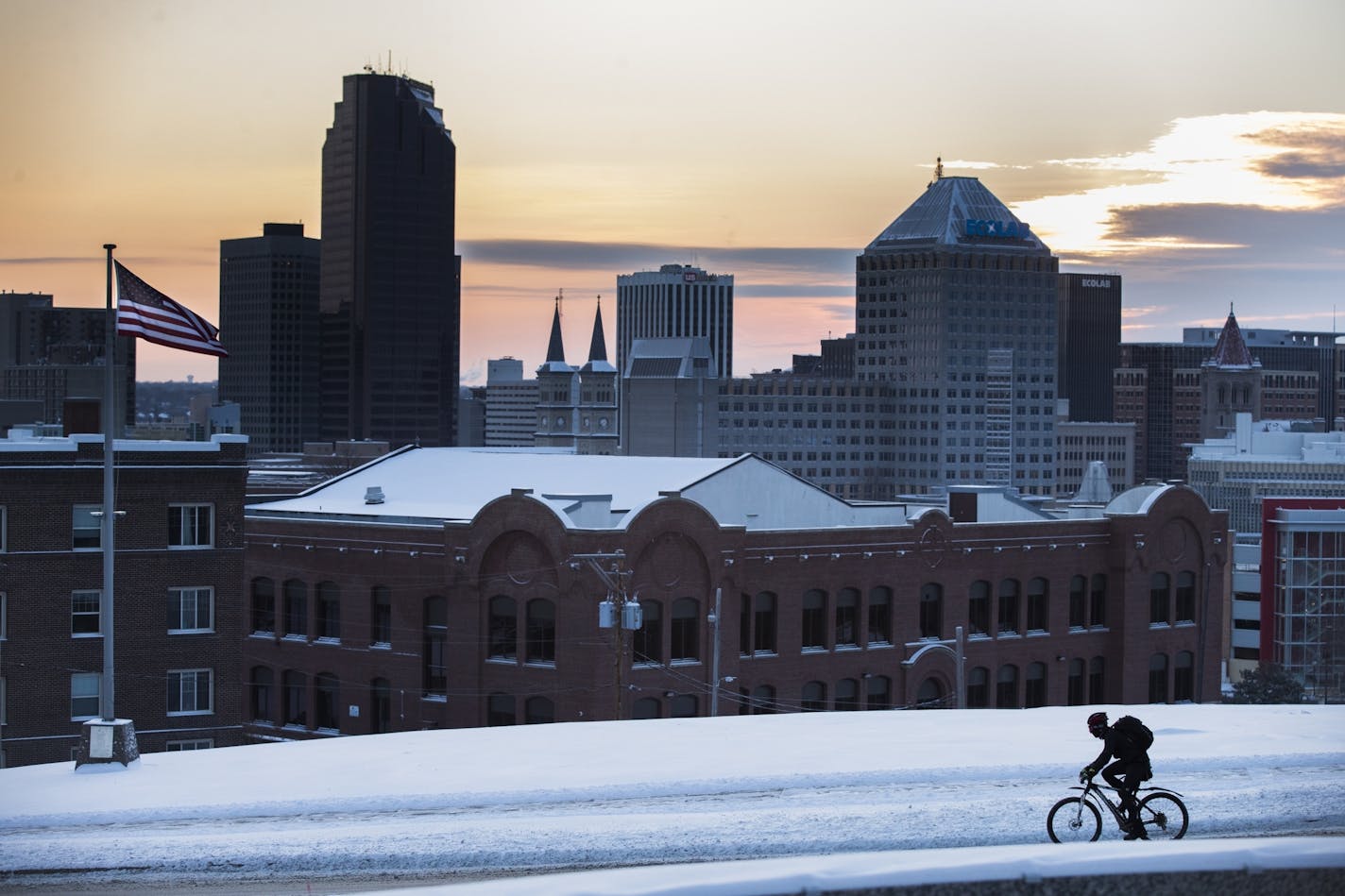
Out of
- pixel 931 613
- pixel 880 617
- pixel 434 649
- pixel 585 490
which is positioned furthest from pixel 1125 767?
pixel 585 490

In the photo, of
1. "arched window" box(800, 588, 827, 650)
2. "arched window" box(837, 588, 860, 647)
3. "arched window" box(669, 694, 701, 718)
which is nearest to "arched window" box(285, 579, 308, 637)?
"arched window" box(669, 694, 701, 718)

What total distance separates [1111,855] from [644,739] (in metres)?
13.8

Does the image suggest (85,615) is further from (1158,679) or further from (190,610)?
(1158,679)

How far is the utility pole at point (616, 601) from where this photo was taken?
48.7 meters

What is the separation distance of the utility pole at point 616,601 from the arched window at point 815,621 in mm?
7935

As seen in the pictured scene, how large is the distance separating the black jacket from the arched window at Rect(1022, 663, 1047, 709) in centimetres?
4844

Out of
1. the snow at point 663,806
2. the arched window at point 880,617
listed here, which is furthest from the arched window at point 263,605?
the snow at point 663,806

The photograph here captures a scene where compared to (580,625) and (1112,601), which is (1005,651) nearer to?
(1112,601)

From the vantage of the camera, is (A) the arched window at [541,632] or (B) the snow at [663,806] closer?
(B) the snow at [663,806]

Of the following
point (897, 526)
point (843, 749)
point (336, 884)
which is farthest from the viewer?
point (897, 526)

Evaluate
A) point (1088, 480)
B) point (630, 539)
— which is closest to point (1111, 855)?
point (630, 539)

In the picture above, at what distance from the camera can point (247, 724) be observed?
2486 inches

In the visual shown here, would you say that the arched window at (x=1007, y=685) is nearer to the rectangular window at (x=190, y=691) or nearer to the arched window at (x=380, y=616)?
the arched window at (x=380, y=616)

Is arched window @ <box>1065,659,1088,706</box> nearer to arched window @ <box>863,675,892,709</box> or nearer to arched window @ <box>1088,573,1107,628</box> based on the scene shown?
arched window @ <box>1088,573,1107,628</box>
